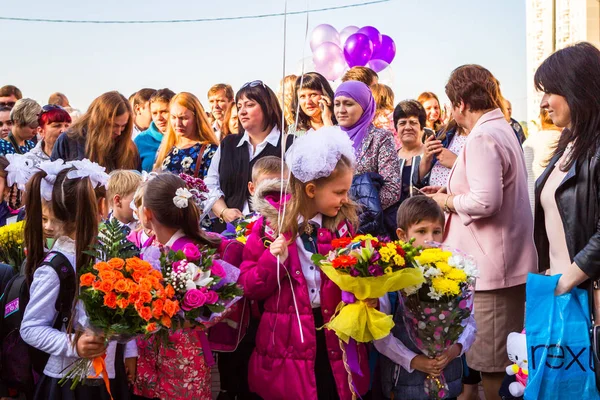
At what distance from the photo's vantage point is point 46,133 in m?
6.56

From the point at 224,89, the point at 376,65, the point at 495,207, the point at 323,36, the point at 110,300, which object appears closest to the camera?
the point at 110,300

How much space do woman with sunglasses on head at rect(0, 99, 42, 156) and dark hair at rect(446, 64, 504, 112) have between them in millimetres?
4079

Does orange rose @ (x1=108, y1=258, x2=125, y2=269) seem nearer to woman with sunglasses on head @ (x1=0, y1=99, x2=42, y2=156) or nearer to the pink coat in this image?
the pink coat

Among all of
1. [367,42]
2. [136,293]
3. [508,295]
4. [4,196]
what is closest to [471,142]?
[508,295]

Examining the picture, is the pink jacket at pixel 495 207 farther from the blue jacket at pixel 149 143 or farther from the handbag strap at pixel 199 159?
the blue jacket at pixel 149 143

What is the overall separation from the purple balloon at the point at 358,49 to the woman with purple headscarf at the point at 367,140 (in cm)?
371

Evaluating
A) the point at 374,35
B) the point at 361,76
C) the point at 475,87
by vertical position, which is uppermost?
the point at 374,35

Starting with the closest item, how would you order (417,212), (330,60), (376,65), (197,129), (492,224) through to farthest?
(417,212), (492,224), (197,129), (330,60), (376,65)

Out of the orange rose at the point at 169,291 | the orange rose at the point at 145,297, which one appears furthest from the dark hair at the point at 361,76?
the orange rose at the point at 145,297

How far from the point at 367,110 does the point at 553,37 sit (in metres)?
16.0

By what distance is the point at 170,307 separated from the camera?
309 cm

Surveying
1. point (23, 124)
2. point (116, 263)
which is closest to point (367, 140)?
point (116, 263)

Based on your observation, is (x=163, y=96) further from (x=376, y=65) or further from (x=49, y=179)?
(x=49, y=179)

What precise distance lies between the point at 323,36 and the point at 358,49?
0.74 metres
